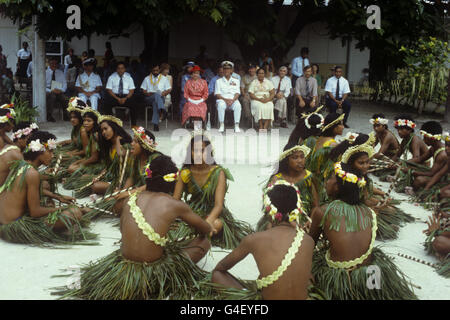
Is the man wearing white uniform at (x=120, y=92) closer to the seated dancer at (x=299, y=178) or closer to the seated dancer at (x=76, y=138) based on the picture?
the seated dancer at (x=76, y=138)

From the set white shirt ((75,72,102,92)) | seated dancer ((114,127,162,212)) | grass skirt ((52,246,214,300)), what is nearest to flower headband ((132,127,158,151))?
seated dancer ((114,127,162,212))

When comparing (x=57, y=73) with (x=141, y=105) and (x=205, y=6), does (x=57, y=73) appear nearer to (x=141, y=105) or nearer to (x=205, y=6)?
(x=141, y=105)

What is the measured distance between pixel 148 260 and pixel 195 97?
7280 millimetres

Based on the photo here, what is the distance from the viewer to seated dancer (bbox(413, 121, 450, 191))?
6.15 meters

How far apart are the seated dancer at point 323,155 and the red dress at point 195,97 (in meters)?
4.78

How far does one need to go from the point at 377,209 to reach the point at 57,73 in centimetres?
866

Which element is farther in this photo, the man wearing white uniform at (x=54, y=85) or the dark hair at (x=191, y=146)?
the man wearing white uniform at (x=54, y=85)

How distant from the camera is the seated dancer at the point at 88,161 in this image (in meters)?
6.36

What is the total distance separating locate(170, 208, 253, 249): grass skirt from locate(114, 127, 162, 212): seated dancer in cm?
104

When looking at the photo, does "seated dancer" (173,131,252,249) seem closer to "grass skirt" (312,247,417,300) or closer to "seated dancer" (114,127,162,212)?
"seated dancer" (114,127,162,212)

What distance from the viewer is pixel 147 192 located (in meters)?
3.64

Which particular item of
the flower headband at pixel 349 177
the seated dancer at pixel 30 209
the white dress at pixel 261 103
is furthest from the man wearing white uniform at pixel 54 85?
the flower headband at pixel 349 177

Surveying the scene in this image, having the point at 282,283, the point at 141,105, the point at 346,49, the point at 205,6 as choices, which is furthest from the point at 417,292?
the point at 346,49

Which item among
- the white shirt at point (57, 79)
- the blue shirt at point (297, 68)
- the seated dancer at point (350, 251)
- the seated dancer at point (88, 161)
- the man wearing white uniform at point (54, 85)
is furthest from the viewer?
the blue shirt at point (297, 68)
